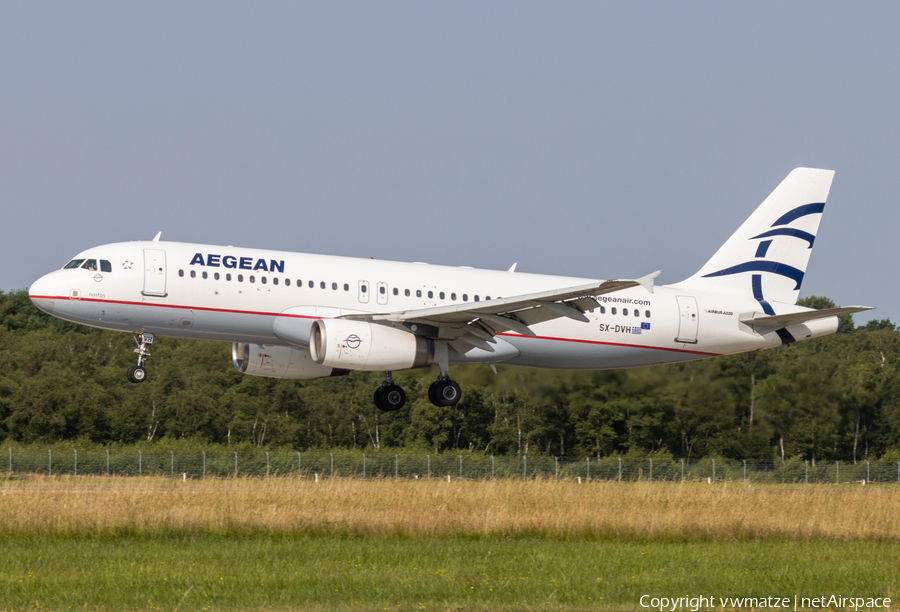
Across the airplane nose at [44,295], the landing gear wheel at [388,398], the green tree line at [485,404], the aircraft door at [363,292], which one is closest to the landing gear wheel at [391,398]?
the landing gear wheel at [388,398]

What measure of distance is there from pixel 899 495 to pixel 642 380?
8.36 m

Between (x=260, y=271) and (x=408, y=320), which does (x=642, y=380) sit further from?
(x=260, y=271)

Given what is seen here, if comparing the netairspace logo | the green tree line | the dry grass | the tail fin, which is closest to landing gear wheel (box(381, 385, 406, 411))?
the green tree line

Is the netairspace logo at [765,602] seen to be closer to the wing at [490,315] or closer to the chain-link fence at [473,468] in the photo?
the wing at [490,315]

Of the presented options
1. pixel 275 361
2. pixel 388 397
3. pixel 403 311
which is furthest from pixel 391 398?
pixel 275 361

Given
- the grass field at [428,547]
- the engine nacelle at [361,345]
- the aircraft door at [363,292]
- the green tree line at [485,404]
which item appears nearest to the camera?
the grass field at [428,547]

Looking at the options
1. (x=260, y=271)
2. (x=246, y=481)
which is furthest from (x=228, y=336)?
(x=246, y=481)

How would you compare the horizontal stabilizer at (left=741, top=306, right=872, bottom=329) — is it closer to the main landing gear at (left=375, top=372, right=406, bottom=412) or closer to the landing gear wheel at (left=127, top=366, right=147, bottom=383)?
the main landing gear at (left=375, top=372, right=406, bottom=412)

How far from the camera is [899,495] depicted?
32562 millimetres

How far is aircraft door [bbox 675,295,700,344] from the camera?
33.3 metres

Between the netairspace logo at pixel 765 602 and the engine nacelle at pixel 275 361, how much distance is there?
1830 centimetres

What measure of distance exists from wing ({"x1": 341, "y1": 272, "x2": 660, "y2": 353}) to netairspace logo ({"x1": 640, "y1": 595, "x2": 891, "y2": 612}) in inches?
438

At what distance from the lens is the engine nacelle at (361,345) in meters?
28.1

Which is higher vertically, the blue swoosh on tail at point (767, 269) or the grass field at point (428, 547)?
the blue swoosh on tail at point (767, 269)
